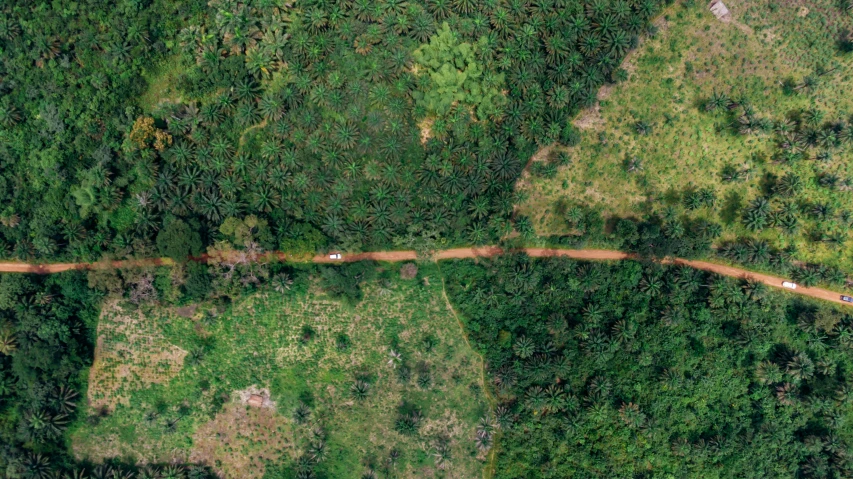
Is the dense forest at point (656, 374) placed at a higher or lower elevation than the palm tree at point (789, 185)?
lower

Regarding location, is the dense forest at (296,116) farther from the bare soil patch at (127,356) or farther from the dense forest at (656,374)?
the dense forest at (656,374)

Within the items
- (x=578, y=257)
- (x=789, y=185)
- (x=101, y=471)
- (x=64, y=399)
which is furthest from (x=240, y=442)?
(x=789, y=185)

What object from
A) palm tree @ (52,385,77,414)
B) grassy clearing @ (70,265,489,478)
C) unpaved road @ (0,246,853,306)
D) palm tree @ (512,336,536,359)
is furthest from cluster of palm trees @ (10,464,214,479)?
palm tree @ (512,336,536,359)

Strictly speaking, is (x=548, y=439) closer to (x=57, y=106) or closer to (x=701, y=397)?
(x=701, y=397)

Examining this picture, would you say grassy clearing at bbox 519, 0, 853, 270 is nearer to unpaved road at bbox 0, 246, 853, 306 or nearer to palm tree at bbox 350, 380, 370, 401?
unpaved road at bbox 0, 246, 853, 306

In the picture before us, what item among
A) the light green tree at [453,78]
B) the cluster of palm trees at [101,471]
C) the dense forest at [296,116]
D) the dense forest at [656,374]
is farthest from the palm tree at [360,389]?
the light green tree at [453,78]

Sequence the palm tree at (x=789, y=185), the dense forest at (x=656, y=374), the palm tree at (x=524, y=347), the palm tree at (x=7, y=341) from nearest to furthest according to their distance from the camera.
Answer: the palm tree at (x=7, y=341), the dense forest at (x=656, y=374), the palm tree at (x=524, y=347), the palm tree at (x=789, y=185)

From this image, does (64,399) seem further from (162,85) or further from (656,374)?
(656,374)
